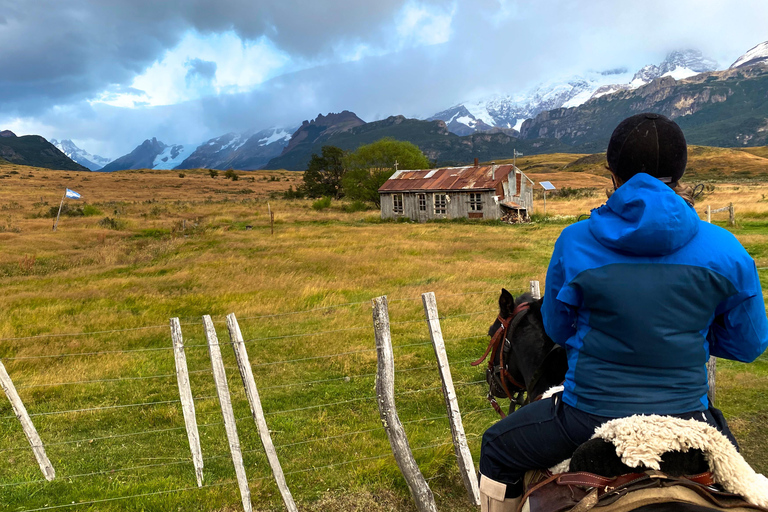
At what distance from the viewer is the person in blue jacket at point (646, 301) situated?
6.81 feet

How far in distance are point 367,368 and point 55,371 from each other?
5161 millimetres

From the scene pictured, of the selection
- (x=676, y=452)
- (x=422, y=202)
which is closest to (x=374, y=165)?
(x=422, y=202)

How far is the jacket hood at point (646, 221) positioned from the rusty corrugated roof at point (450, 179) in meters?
33.2

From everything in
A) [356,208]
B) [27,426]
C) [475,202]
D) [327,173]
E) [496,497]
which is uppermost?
[327,173]

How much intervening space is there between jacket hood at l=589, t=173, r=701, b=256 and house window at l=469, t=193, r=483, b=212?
3391 centimetres

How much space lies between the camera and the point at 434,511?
435 centimetres

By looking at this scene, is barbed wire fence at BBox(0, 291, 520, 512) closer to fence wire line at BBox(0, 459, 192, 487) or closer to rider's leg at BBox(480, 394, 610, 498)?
fence wire line at BBox(0, 459, 192, 487)

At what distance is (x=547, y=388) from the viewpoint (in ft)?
11.4

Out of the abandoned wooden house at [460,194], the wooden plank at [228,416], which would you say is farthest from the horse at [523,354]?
the abandoned wooden house at [460,194]

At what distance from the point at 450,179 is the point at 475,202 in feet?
10.3

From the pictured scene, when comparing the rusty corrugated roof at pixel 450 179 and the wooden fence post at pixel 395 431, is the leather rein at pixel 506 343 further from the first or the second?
the rusty corrugated roof at pixel 450 179

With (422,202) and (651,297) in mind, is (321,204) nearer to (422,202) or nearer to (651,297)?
(422,202)

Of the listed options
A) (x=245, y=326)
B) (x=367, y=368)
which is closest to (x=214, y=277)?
(x=245, y=326)

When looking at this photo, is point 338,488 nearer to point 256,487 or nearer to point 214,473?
point 256,487
